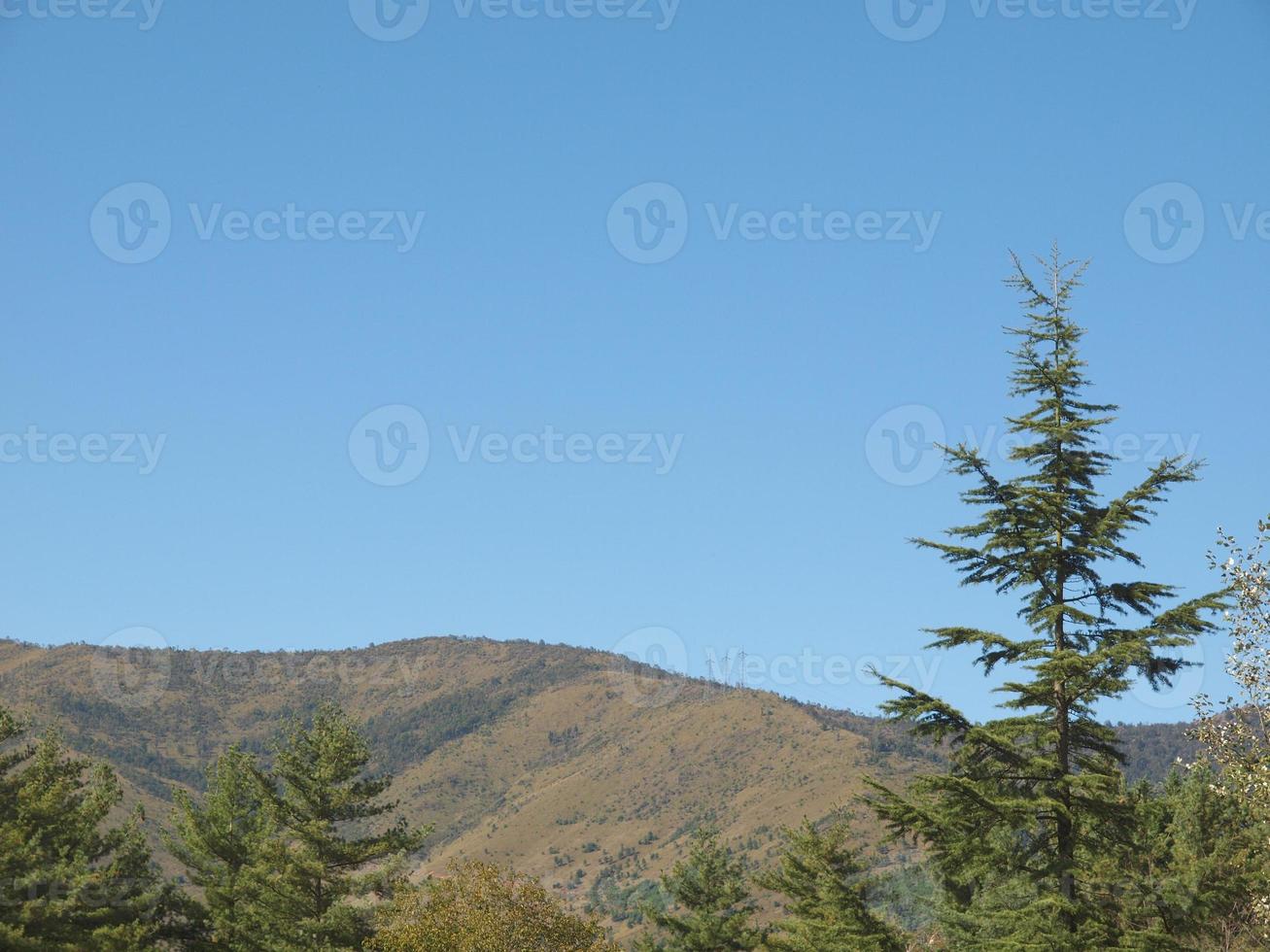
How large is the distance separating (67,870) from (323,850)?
33.5ft

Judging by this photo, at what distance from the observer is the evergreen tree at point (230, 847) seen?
50406 millimetres

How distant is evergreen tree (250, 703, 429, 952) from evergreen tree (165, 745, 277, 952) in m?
0.78

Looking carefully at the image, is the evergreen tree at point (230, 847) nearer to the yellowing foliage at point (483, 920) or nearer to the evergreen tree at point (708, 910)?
the yellowing foliage at point (483, 920)

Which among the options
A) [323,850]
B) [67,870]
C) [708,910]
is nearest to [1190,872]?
[708,910]

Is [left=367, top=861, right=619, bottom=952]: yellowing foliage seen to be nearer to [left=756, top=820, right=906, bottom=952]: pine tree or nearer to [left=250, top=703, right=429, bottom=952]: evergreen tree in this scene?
[left=250, top=703, right=429, bottom=952]: evergreen tree

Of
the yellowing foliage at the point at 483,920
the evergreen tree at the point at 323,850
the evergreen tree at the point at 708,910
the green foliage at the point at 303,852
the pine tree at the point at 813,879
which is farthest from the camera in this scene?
the evergreen tree at the point at 708,910

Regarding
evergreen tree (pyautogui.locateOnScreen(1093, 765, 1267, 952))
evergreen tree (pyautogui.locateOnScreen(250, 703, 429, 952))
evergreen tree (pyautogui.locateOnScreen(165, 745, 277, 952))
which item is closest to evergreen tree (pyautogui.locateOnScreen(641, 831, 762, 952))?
evergreen tree (pyautogui.locateOnScreen(250, 703, 429, 952))

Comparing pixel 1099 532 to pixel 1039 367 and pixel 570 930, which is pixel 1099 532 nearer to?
pixel 1039 367

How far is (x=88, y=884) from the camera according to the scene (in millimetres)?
44312

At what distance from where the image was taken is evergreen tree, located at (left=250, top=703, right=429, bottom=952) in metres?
48.2

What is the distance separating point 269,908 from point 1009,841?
31.3 meters

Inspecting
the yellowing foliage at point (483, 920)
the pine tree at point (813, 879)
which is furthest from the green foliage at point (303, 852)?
the pine tree at point (813, 879)

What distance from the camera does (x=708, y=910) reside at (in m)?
58.9

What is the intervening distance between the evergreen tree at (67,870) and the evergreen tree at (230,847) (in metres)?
1.60
